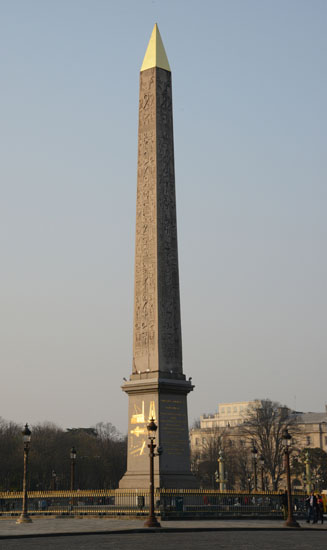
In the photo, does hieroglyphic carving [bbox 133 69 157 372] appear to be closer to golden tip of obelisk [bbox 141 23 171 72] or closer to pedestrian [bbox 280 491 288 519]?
golden tip of obelisk [bbox 141 23 171 72]

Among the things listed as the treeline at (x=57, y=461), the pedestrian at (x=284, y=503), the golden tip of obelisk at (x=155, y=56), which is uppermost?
the golden tip of obelisk at (x=155, y=56)

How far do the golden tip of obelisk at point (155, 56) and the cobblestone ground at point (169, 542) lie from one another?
21.2 meters

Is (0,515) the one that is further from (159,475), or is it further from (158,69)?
(158,69)

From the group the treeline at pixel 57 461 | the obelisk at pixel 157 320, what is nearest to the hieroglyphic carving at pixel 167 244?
the obelisk at pixel 157 320

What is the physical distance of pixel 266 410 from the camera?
269 ft

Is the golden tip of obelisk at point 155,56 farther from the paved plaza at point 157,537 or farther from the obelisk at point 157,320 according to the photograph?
the paved plaza at point 157,537

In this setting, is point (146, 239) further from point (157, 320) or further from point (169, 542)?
point (169, 542)

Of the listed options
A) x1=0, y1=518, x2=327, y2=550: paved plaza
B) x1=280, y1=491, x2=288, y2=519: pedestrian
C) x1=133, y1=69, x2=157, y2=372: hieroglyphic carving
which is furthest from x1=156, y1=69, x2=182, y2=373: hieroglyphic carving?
x1=0, y1=518, x2=327, y2=550: paved plaza

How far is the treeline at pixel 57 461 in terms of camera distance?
253 ft

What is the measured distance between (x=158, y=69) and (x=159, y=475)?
17.2 meters

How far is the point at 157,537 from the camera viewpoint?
20.8 metres

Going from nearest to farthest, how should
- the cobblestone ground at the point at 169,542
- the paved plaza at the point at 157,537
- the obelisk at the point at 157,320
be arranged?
1. the cobblestone ground at the point at 169,542
2. the paved plaza at the point at 157,537
3. the obelisk at the point at 157,320

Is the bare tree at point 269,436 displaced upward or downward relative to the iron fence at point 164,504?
upward

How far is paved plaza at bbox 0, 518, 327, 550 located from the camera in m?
17.8
